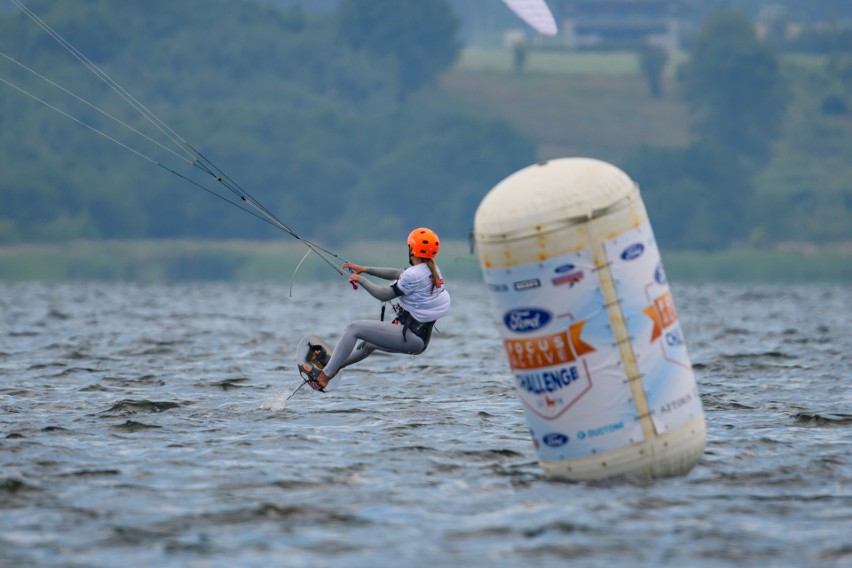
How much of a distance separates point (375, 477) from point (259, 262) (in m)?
134

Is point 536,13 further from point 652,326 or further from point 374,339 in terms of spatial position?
point 652,326

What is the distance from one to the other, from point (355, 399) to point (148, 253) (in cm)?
13637

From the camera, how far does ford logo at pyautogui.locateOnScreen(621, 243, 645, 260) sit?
12.3 m

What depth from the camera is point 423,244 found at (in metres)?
16.9

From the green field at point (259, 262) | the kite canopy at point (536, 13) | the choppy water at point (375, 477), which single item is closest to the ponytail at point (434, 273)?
the choppy water at point (375, 477)

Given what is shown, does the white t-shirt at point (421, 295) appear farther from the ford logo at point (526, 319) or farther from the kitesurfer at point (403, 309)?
the ford logo at point (526, 319)

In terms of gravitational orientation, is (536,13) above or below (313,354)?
above

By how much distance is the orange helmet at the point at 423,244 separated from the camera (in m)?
16.8

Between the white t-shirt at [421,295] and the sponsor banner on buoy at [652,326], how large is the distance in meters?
4.53

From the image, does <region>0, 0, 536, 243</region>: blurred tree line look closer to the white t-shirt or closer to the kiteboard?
the kiteboard

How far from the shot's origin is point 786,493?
1270cm

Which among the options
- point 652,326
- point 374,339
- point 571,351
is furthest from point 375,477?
point 374,339

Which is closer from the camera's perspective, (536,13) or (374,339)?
(374,339)

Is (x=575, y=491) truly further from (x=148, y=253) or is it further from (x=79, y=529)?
(x=148, y=253)
